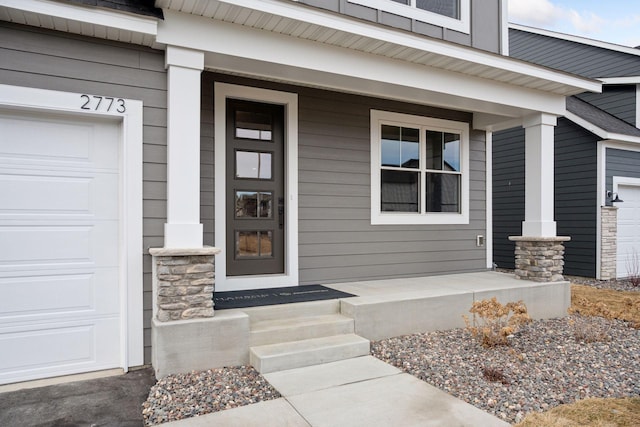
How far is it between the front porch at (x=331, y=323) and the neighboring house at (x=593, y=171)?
3857 mm

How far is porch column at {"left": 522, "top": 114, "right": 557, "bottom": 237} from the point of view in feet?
17.6

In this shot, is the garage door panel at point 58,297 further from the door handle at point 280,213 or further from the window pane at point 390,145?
the window pane at point 390,145

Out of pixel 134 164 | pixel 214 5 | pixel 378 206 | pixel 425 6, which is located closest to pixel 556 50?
pixel 425 6

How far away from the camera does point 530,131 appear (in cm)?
562

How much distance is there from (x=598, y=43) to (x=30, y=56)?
11710mm

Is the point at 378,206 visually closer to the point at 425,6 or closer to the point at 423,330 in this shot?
the point at 423,330

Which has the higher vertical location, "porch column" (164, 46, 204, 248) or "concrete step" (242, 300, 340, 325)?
"porch column" (164, 46, 204, 248)

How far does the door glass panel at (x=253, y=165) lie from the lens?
15.4 ft

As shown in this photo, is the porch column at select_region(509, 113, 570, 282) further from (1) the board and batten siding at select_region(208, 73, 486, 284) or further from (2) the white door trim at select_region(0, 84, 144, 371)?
(2) the white door trim at select_region(0, 84, 144, 371)

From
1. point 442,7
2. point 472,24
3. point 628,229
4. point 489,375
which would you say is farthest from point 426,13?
point 628,229

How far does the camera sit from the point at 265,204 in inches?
191

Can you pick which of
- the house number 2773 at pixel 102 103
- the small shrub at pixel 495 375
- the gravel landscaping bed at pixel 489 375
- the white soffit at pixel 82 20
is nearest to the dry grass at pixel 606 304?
the gravel landscaping bed at pixel 489 375

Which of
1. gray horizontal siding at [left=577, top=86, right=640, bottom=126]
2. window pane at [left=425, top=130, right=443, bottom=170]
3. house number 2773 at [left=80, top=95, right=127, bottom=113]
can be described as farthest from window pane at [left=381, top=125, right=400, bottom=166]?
gray horizontal siding at [left=577, top=86, right=640, bottom=126]

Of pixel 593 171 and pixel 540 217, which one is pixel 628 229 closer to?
pixel 593 171
